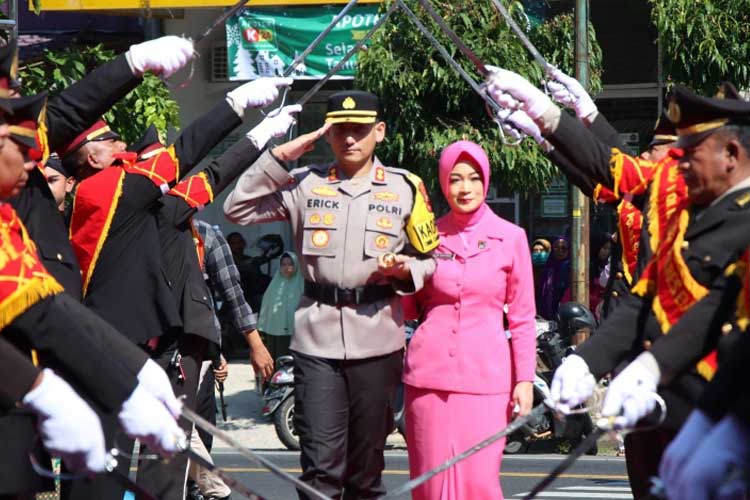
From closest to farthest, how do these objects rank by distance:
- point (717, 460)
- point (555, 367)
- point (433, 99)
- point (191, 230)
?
point (717, 460) → point (191, 230) → point (555, 367) → point (433, 99)

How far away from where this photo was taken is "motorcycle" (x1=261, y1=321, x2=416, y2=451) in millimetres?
12484

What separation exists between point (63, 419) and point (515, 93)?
2.74 m

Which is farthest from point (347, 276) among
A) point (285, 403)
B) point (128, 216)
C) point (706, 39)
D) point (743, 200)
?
point (706, 39)

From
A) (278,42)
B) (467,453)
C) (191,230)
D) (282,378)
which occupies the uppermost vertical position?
(278,42)

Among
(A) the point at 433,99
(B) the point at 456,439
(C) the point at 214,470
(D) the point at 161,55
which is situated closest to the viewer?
(C) the point at 214,470

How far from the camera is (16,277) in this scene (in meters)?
4.38

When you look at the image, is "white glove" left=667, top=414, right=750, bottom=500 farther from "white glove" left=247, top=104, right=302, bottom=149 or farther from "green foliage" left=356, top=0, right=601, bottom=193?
"green foliage" left=356, top=0, right=601, bottom=193

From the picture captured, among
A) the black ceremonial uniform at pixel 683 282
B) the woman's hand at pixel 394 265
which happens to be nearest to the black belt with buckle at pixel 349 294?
the woman's hand at pixel 394 265

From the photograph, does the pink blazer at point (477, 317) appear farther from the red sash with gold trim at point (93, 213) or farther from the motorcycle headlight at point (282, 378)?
the motorcycle headlight at point (282, 378)

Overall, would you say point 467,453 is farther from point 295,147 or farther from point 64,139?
point 295,147

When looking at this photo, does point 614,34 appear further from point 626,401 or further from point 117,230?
point 626,401

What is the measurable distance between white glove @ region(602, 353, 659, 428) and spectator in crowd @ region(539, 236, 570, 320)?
10684 millimetres

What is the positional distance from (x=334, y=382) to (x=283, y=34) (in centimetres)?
1066

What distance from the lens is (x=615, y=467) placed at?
11859 millimetres
